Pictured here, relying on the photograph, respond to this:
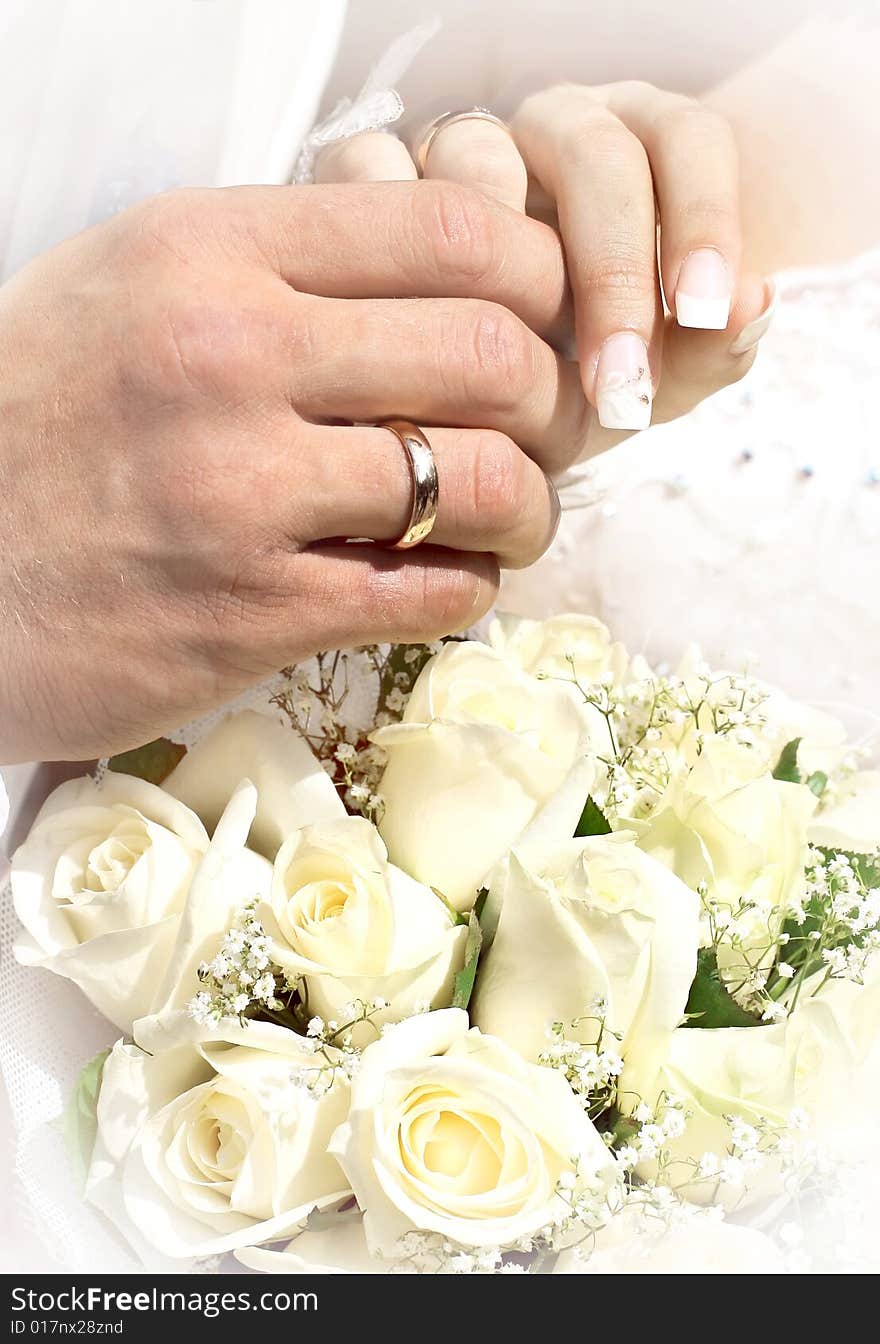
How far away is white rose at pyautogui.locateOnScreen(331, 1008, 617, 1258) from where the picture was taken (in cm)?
60

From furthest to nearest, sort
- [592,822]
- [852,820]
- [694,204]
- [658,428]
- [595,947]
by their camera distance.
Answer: [658,428] → [694,204] → [852,820] → [592,822] → [595,947]

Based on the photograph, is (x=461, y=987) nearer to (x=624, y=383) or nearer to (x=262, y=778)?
(x=262, y=778)

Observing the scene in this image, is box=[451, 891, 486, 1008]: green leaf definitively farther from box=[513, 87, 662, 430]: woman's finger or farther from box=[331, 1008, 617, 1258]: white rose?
box=[513, 87, 662, 430]: woman's finger

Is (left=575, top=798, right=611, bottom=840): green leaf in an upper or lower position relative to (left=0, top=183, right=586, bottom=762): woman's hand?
lower

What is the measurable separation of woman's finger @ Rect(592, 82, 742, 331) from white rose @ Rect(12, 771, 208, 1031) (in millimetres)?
604

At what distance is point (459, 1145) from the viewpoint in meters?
0.64

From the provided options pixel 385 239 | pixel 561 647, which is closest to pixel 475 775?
pixel 561 647

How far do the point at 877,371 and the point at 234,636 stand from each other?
0.82 metres

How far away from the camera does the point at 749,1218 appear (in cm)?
73

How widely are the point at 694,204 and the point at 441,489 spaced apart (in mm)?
382

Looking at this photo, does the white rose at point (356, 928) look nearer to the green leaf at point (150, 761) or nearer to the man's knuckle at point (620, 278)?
the green leaf at point (150, 761)

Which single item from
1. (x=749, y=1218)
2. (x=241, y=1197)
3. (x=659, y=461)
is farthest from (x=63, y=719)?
(x=659, y=461)

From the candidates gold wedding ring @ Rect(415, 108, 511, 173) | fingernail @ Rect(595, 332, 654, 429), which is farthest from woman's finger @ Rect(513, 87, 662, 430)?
gold wedding ring @ Rect(415, 108, 511, 173)

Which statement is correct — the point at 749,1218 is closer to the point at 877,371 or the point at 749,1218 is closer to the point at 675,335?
the point at 675,335
